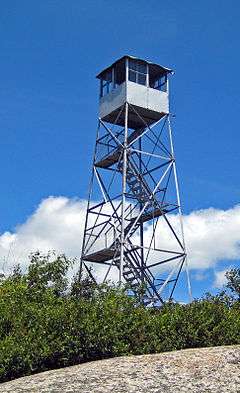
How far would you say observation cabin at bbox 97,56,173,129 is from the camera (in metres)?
40.0

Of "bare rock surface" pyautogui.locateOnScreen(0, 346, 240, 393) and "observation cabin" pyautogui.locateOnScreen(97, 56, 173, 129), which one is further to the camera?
"observation cabin" pyautogui.locateOnScreen(97, 56, 173, 129)

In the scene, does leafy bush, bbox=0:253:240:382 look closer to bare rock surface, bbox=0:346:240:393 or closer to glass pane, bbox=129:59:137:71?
bare rock surface, bbox=0:346:240:393

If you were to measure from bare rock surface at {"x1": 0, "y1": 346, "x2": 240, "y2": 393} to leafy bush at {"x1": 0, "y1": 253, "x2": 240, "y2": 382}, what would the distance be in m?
0.80

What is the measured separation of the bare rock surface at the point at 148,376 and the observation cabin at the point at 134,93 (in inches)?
1048

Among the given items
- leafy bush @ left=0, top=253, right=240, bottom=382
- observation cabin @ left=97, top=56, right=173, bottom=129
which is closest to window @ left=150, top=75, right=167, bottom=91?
observation cabin @ left=97, top=56, right=173, bottom=129

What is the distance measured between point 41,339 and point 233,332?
14.6 feet

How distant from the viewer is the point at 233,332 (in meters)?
16.4

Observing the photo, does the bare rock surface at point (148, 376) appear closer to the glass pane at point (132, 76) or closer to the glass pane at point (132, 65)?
the glass pane at point (132, 76)

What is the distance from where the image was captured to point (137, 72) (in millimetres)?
41125

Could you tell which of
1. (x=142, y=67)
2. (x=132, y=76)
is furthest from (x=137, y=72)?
(x=142, y=67)

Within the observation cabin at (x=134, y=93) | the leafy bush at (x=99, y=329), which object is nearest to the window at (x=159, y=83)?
the observation cabin at (x=134, y=93)

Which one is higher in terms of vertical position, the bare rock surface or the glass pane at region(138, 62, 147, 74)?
the glass pane at region(138, 62, 147, 74)

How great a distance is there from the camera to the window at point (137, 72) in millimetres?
40875

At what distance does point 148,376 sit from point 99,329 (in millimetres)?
2255
